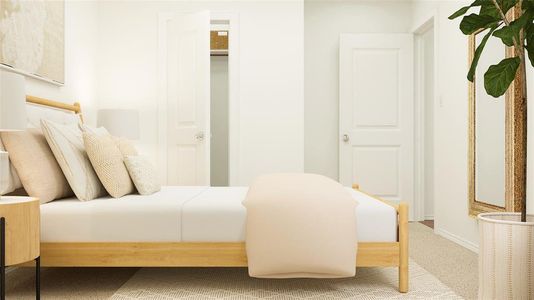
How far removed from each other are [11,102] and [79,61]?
2468mm

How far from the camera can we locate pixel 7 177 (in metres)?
2.30

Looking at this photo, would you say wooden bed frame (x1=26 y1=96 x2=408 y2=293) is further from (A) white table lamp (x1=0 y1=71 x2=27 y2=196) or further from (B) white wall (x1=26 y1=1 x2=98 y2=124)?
(B) white wall (x1=26 y1=1 x2=98 y2=124)

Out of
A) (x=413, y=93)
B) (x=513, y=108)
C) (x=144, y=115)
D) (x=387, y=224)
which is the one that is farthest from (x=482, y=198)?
(x=144, y=115)

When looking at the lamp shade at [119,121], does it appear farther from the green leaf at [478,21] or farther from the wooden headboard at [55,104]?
the green leaf at [478,21]

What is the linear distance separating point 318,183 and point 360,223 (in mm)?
314

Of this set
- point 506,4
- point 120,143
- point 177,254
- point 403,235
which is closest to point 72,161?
point 120,143

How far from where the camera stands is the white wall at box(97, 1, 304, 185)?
4625mm

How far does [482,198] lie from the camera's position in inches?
130

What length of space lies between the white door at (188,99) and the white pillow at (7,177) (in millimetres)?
1983

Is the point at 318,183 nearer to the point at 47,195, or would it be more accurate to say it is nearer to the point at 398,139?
the point at 47,195

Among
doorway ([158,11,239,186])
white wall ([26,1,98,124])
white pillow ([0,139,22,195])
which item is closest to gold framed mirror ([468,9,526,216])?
doorway ([158,11,239,186])

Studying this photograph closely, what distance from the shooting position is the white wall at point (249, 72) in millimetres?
4625

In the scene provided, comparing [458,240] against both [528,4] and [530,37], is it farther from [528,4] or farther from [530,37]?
[528,4]

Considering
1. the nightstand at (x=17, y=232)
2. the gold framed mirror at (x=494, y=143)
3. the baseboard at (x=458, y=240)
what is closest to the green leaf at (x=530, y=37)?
the gold framed mirror at (x=494, y=143)
